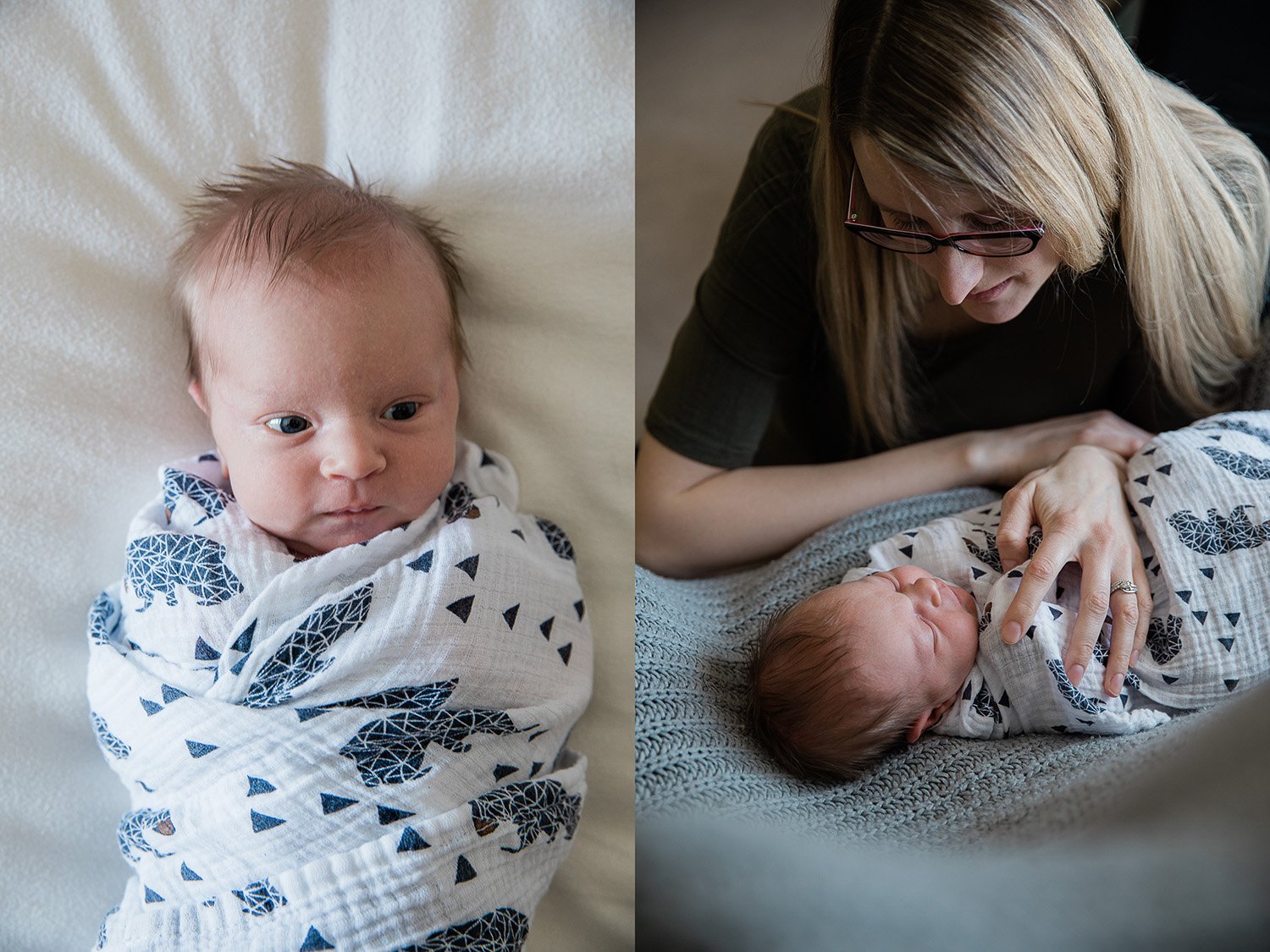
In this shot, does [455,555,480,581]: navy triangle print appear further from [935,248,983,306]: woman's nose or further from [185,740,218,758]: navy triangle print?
[935,248,983,306]: woman's nose

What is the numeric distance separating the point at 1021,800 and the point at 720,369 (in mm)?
261

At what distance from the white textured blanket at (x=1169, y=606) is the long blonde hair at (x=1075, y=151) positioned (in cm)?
3

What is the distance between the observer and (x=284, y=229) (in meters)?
0.49

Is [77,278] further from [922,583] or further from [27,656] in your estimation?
[922,583]

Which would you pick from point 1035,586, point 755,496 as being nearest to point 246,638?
point 755,496

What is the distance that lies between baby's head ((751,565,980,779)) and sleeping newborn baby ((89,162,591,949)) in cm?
13

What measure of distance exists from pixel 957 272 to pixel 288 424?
34cm

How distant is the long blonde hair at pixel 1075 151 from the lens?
0.36 meters

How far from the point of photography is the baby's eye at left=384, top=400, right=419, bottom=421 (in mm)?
A: 493

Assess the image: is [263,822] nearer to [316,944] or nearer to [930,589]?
[316,944]

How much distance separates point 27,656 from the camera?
0.52 m

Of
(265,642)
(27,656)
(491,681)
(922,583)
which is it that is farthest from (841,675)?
(27,656)

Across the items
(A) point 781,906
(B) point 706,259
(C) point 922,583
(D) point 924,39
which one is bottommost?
(A) point 781,906

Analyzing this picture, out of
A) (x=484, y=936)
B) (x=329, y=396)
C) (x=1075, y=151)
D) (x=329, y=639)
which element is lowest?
(x=484, y=936)
